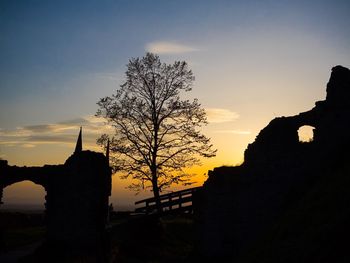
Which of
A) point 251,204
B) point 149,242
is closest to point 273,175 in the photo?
point 251,204

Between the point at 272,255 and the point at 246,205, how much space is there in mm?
5298

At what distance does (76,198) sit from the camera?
17547 mm

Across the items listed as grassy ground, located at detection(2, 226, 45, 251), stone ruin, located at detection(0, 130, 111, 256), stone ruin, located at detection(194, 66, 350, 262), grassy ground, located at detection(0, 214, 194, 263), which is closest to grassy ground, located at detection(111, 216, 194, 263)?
grassy ground, located at detection(0, 214, 194, 263)

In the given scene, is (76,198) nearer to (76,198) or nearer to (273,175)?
(76,198)

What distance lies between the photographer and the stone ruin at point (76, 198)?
17.2m

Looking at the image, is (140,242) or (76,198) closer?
(76,198)

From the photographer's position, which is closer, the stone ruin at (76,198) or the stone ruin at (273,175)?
the stone ruin at (273,175)

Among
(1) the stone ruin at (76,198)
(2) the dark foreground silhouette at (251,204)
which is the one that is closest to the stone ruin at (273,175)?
(2) the dark foreground silhouette at (251,204)

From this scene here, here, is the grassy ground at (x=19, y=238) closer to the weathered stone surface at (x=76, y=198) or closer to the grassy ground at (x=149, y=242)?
the weathered stone surface at (x=76, y=198)

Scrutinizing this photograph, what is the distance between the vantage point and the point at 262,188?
14.7 meters

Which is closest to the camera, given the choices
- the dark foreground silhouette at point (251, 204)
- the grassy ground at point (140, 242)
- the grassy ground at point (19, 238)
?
the dark foreground silhouette at point (251, 204)

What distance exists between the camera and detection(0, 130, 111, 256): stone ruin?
17188 mm

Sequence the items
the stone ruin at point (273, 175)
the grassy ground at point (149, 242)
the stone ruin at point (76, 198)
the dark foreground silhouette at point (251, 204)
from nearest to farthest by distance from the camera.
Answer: the dark foreground silhouette at point (251, 204) < the stone ruin at point (273, 175) < the stone ruin at point (76, 198) < the grassy ground at point (149, 242)

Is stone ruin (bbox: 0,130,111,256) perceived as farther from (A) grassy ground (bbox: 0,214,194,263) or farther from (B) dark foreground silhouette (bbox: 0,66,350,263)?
(A) grassy ground (bbox: 0,214,194,263)
